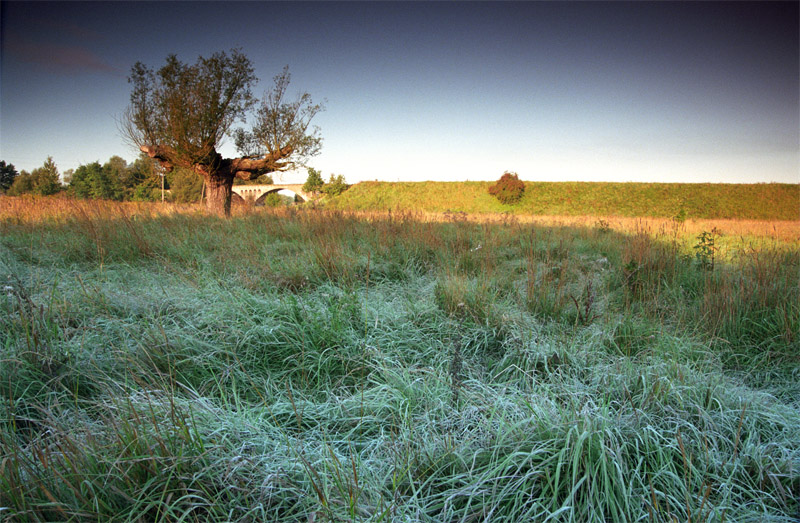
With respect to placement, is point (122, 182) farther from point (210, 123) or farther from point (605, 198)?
point (605, 198)

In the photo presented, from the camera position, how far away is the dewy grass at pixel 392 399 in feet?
3.64

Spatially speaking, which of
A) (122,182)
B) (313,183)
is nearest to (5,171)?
(313,183)

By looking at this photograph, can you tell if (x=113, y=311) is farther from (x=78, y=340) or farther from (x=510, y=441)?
(x=510, y=441)

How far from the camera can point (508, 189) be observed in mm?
37688

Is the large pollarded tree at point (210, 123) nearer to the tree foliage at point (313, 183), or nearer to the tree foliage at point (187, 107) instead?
the tree foliage at point (187, 107)

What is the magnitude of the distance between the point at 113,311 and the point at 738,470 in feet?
11.9

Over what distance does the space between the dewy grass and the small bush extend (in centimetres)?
3552

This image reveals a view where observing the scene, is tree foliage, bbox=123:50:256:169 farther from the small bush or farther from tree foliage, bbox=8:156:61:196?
the small bush

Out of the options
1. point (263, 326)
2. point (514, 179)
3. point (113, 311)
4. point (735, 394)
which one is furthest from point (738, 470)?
point (514, 179)

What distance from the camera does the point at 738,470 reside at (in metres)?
1.30

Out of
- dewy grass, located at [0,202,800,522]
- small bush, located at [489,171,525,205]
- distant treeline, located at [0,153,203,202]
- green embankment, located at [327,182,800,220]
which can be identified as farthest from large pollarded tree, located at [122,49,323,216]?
small bush, located at [489,171,525,205]

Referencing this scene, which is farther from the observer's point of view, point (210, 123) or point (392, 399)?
point (210, 123)

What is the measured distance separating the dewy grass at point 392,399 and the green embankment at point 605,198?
31286 millimetres

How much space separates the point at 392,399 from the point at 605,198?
43.1 metres
